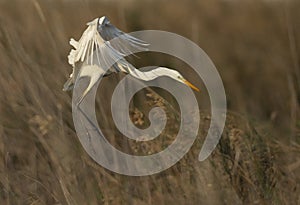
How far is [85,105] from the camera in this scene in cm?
335

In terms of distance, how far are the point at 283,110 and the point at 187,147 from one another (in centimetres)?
294

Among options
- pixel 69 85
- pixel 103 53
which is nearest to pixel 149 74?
pixel 103 53

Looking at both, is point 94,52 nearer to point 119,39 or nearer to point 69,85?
point 119,39

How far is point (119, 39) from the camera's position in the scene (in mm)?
3145

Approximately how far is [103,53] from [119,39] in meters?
0.12

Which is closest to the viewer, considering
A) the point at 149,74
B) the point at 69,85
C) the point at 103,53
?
the point at 103,53

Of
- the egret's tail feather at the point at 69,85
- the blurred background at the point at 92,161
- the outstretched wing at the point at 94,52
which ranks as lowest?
the blurred background at the point at 92,161

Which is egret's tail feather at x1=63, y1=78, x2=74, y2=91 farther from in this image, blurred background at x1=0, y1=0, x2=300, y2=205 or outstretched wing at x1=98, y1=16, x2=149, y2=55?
outstretched wing at x1=98, y1=16, x2=149, y2=55

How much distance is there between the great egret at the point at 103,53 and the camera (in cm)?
303

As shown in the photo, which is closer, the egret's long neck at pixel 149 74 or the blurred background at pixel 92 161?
the blurred background at pixel 92 161

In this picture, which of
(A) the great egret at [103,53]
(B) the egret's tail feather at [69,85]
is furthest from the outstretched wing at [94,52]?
(B) the egret's tail feather at [69,85]

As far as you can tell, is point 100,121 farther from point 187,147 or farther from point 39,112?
point 187,147

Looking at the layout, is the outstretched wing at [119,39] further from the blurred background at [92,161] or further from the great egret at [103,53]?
the blurred background at [92,161]

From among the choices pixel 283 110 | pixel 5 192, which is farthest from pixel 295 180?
pixel 283 110
